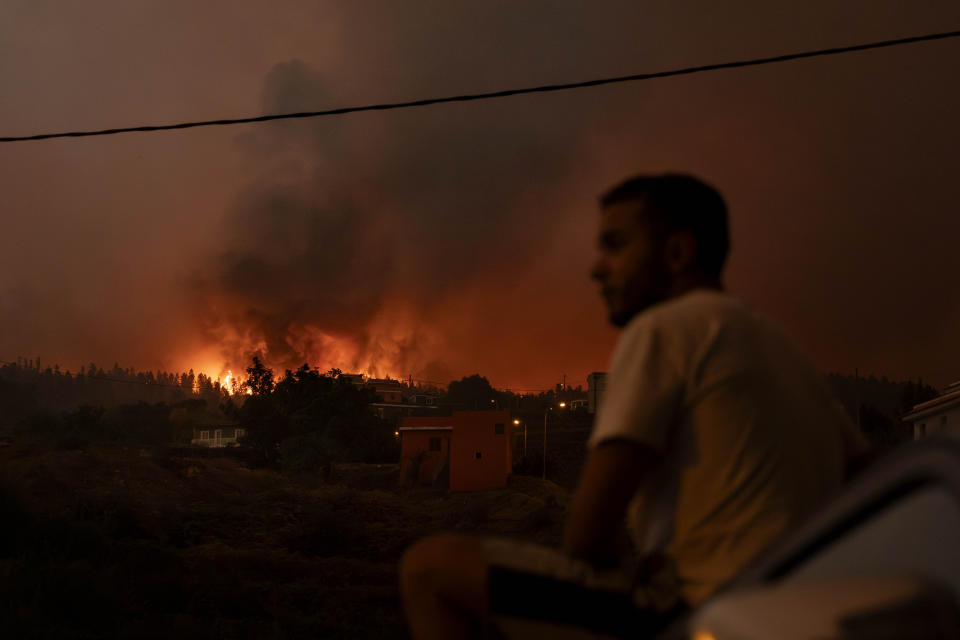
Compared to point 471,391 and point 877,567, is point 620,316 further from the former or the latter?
point 471,391

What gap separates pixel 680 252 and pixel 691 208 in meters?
0.11

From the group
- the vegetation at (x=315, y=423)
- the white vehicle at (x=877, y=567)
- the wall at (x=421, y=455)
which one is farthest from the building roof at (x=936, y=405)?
the vegetation at (x=315, y=423)

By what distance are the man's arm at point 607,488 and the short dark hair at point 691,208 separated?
1.95ft

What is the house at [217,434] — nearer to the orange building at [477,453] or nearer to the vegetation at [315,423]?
the vegetation at [315,423]

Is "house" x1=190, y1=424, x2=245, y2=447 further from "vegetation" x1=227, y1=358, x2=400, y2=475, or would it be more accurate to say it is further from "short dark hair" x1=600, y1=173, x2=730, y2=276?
Result: "short dark hair" x1=600, y1=173, x2=730, y2=276

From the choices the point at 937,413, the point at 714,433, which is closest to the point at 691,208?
the point at 714,433

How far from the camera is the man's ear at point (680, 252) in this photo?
1.81 metres

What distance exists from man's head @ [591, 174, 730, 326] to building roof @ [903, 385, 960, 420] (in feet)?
93.5

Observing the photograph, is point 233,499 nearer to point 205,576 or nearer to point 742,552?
point 205,576

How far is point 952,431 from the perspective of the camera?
2.97ft

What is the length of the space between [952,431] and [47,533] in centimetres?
2340

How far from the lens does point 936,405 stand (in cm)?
2823

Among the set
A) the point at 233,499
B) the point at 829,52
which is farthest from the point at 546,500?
the point at 829,52

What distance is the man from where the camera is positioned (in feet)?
4.87
